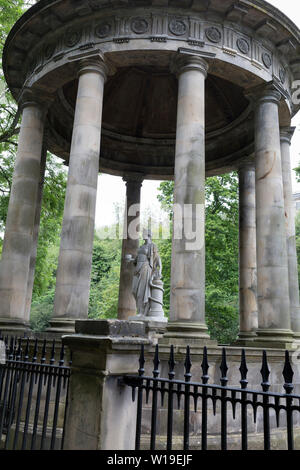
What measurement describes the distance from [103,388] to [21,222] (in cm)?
1258

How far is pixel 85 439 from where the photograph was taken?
Result: 450cm

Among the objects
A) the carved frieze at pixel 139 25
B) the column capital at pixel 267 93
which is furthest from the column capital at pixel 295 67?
the carved frieze at pixel 139 25

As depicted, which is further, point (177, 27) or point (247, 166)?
point (247, 166)

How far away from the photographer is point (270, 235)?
14.2m

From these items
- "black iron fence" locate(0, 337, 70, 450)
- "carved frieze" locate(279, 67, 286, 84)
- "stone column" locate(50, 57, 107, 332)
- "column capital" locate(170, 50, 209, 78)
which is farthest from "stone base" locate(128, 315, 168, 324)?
"carved frieze" locate(279, 67, 286, 84)

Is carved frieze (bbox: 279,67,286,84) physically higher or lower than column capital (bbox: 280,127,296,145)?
higher

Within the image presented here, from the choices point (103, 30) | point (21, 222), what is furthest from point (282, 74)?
point (21, 222)

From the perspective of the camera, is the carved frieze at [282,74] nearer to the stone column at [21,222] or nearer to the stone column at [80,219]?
the stone column at [80,219]

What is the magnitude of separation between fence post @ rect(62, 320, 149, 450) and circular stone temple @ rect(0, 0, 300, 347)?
697 centimetres

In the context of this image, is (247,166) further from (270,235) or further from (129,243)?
(270,235)

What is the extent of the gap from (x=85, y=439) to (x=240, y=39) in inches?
595

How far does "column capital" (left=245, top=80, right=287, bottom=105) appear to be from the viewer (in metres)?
15.6

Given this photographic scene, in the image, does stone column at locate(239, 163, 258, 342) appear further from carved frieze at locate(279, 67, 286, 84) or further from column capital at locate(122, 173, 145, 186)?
column capital at locate(122, 173, 145, 186)

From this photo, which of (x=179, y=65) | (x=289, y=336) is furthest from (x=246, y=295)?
(x=179, y=65)
